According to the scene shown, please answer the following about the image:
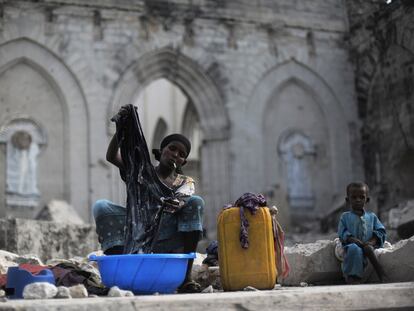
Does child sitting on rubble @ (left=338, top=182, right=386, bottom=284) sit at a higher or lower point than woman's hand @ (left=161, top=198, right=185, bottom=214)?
lower

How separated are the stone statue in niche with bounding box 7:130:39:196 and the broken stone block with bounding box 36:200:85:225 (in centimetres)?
93

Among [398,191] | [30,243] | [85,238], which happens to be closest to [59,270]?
[30,243]

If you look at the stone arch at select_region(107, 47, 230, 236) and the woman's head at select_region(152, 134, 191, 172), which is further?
the stone arch at select_region(107, 47, 230, 236)

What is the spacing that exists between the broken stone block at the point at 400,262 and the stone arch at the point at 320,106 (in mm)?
10457

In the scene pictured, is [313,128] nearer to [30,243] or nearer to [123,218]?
[30,243]

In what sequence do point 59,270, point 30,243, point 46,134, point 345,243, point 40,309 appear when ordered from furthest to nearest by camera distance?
point 46,134 < point 30,243 < point 345,243 < point 59,270 < point 40,309

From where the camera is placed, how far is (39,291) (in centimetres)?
446

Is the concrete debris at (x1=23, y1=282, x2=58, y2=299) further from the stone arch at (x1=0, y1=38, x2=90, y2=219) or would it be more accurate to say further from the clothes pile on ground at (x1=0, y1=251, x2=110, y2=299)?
the stone arch at (x1=0, y1=38, x2=90, y2=219)

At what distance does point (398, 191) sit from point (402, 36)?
3126mm

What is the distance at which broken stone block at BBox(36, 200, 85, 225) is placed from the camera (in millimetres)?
13766

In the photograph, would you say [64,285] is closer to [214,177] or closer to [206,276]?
[206,276]

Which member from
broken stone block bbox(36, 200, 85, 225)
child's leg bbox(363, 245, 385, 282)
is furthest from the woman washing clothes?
broken stone block bbox(36, 200, 85, 225)

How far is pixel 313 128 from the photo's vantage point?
57.2ft

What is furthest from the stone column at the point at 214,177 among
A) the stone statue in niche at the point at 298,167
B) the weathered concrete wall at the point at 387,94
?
the weathered concrete wall at the point at 387,94
